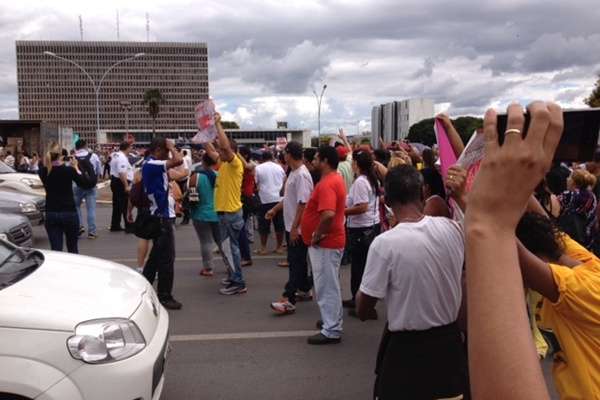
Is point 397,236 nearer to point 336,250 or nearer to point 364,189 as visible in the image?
point 336,250

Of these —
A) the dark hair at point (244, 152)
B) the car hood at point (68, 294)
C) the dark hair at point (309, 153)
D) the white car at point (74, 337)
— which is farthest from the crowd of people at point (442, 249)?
the dark hair at point (244, 152)

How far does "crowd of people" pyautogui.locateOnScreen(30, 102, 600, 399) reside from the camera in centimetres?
94

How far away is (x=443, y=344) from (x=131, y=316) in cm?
189

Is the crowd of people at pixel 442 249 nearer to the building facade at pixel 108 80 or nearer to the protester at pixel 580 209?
the protester at pixel 580 209

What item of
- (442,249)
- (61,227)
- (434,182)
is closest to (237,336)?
(434,182)

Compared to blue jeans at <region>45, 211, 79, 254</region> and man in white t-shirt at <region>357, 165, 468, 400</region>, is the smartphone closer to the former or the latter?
man in white t-shirt at <region>357, 165, 468, 400</region>

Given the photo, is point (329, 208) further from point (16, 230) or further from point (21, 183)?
point (21, 183)

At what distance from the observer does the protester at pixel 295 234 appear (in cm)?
626

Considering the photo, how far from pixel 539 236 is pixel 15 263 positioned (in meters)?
3.35

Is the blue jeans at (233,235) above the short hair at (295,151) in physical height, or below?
below

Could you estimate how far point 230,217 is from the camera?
23.8 ft

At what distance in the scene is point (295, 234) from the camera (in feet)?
20.2

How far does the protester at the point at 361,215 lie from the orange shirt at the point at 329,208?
3.49ft

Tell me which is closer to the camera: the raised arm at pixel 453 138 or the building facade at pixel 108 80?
the raised arm at pixel 453 138
